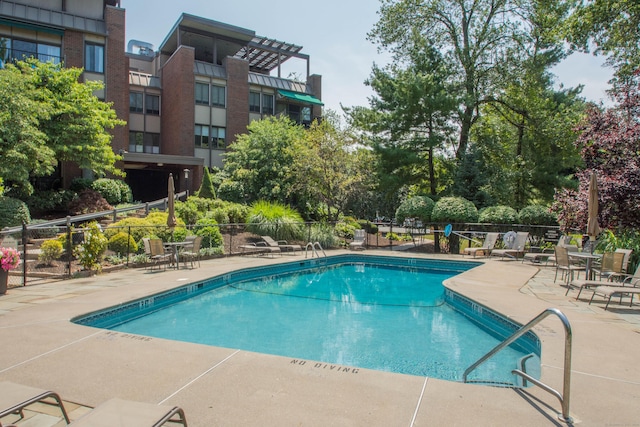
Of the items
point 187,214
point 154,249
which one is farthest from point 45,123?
point 154,249

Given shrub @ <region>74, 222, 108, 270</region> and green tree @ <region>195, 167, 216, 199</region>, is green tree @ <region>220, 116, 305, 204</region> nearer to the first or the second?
green tree @ <region>195, 167, 216, 199</region>

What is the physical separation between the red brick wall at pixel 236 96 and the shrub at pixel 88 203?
40.9 ft

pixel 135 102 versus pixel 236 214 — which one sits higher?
pixel 135 102

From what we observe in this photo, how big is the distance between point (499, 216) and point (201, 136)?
2058 centimetres

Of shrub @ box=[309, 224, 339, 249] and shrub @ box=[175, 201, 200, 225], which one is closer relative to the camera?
shrub @ box=[175, 201, 200, 225]

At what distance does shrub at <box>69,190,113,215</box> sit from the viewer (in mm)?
18156

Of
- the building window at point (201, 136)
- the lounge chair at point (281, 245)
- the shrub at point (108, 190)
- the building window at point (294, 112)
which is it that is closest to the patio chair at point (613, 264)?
the lounge chair at point (281, 245)

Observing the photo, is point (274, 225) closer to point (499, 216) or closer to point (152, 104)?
point (499, 216)

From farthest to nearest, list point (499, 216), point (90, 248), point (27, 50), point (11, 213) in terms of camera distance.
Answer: point (27, 50) < point (499, 216) < point (11, 213) < point (90, 248)

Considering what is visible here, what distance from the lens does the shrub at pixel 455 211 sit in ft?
60.0

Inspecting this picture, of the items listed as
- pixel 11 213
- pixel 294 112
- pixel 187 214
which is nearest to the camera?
pixel 11 213

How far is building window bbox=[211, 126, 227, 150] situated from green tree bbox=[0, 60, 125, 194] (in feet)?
30.6

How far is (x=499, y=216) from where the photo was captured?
17.7m

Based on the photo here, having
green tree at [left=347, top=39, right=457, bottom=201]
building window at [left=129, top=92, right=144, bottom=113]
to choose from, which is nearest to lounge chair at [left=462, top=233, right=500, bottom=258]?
green tree at [left=347, top=39, right=457, bottom=201]
